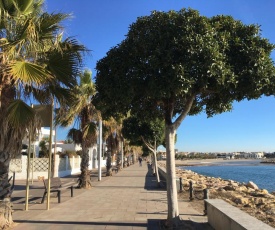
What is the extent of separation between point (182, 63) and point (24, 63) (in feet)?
11.2

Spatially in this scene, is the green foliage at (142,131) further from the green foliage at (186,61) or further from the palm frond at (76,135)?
the green foliage at (186,61)

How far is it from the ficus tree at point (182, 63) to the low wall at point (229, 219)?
0.89 meters

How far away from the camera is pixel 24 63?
786 cm

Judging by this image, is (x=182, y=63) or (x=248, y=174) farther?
(x=248, y=174)

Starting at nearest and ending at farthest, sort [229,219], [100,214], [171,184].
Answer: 1. [229,219]
2. [171,184]
3. [100,214]

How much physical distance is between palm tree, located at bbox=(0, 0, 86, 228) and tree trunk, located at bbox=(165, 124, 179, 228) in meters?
2.81

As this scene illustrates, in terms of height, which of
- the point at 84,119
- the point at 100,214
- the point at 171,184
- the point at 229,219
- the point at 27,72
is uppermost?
the point at 84,119

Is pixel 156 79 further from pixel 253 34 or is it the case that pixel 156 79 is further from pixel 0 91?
pixel 0 91

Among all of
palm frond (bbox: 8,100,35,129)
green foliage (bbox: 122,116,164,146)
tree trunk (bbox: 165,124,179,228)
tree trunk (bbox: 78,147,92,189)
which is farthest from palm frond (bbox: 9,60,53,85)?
green foliage (bbox: 122,116,164,146)

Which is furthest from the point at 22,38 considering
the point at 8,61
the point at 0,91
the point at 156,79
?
the point at 156,79

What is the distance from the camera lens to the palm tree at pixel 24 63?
7914mm

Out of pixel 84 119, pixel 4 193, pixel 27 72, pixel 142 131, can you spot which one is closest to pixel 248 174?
pixel 142 131

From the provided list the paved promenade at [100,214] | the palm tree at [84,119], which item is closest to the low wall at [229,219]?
the paved promenade at [100,214]

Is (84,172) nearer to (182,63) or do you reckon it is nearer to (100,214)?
(100,214)
